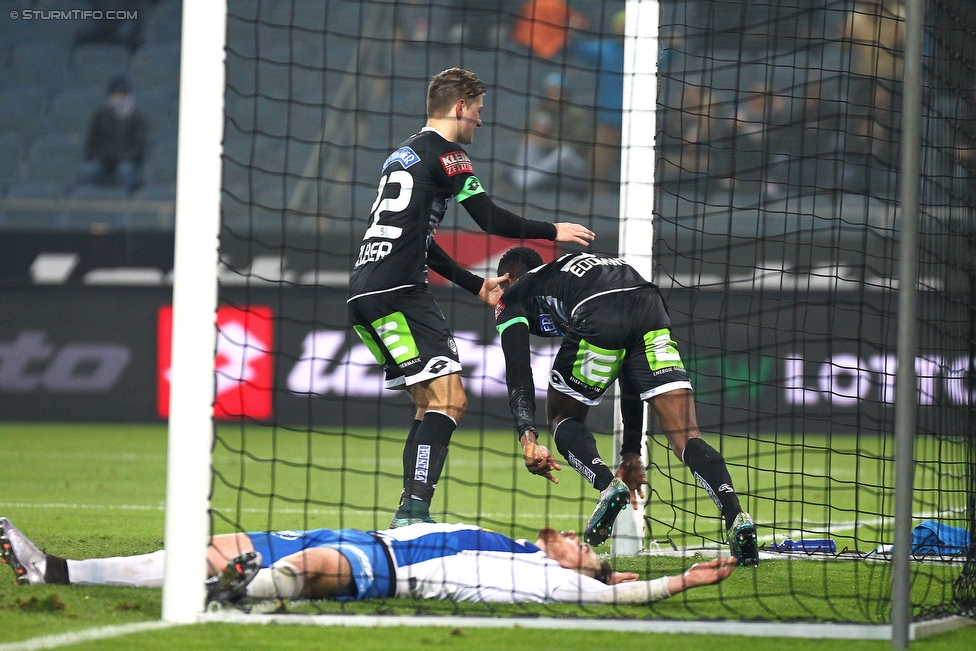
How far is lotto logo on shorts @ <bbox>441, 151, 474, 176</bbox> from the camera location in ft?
15.8

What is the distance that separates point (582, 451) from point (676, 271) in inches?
262

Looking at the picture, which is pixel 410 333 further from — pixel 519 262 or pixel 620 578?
pixel 620 578

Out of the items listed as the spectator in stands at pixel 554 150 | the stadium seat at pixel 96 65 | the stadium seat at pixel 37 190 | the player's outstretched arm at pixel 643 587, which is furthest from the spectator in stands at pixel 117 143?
the player's outstretched arm at pixel 643 587

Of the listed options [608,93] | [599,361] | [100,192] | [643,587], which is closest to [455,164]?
[599,361]

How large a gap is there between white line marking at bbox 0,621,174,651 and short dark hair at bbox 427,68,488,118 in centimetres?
257

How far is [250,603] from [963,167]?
11.1ft

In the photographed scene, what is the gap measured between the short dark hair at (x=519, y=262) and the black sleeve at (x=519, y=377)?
43 cm

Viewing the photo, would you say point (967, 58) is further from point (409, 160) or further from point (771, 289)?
point (771, 289)

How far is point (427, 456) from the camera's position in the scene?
4812 mm

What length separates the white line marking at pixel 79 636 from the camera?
3.12m

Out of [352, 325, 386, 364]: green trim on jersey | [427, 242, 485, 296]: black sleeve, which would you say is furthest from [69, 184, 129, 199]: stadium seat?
[352, 325, 386, 364]: green trim on jersey

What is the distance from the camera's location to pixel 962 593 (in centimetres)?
416

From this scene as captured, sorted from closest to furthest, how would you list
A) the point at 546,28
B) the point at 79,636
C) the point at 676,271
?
1. the point at 79,636
2. the point at 676,271
3. the point at 546,28

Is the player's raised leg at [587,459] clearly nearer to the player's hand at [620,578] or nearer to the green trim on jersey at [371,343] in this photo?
the player's hand at [620,578]
